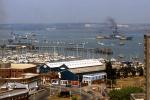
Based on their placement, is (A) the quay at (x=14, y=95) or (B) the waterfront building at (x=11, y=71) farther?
(B) the waterfront building at (x=11, y=71)

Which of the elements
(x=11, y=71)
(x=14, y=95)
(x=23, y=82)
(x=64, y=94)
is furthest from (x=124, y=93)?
(x=11, y=71)

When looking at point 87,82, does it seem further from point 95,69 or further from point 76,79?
point 95,69

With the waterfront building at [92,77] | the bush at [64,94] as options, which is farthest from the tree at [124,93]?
the waterfront building at [92,77]

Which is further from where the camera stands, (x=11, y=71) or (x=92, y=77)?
(x=92, y=77)

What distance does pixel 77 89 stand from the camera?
1758 centimetres

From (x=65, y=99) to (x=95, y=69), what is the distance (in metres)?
7.02

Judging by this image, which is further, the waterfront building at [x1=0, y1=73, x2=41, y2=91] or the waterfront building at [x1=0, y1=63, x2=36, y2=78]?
the waterfront building at [x1=0, y1=63, x2=36, y2=78]

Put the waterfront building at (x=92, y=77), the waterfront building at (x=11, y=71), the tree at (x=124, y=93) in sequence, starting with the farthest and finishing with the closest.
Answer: the waterfront building at (x=92, y=77), the waterfront building at (x=11, y=71), the tree at (x=124, y=93)

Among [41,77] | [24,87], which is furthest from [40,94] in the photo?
[41,77]

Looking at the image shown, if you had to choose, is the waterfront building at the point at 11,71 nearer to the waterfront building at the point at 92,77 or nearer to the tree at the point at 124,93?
the waterfront building at the point at 92,77

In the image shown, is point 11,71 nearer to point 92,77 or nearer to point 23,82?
point 23,82

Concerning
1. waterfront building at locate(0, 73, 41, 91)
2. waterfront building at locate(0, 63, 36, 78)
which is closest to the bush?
waterfront building at locate(0, 73, 41, 91)

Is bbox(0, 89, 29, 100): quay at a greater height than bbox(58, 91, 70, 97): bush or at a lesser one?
greater

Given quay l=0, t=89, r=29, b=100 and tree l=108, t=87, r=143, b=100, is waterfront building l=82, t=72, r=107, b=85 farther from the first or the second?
tree l=108, t=87, r=143, b=100
